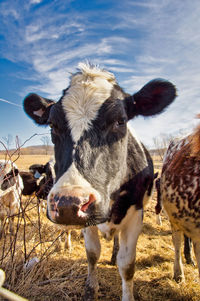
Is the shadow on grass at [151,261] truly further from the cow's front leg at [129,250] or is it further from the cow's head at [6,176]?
the cow's head at [6,176]

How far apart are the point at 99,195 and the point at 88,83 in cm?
125

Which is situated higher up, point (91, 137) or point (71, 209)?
point (91, 137)

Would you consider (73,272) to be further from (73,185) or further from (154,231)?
(154,231)

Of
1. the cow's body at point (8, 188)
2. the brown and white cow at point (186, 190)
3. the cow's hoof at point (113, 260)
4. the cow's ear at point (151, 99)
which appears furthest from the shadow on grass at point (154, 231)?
the cow's ear at point (151, 99)

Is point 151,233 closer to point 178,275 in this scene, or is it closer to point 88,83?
point 178,275

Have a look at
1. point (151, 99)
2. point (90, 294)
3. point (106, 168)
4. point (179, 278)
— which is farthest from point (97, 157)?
point (179, 278)

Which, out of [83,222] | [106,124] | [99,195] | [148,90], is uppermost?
[148,90]

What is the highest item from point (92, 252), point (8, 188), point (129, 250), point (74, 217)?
point (74, 217)

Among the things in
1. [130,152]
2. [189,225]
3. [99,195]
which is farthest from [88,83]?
[189,225]

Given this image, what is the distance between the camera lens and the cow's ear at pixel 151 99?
8.18 feet

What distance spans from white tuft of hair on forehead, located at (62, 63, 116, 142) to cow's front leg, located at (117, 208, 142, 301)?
4.48ft

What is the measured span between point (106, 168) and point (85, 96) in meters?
0.77

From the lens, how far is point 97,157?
5.98ft

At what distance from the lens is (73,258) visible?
4.13m
